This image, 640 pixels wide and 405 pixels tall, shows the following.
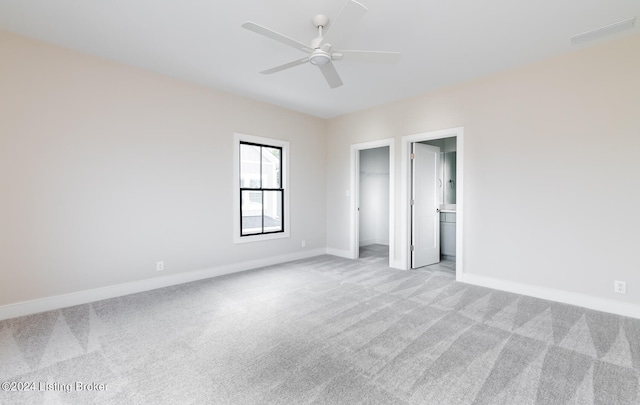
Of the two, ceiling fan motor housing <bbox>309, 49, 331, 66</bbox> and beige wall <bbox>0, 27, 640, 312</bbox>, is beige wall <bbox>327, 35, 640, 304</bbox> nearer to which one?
beige wall <bbox>0, 27, 640, 312</bbox>

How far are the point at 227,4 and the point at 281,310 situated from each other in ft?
9.68

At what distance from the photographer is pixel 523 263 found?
3566 mm

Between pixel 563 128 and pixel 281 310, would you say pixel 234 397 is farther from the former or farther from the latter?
pixel 563 128

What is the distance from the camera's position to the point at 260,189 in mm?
4984

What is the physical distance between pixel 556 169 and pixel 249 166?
429 centimetres

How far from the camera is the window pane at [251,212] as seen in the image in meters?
4.83

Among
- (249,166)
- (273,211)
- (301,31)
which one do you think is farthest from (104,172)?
(301,31)

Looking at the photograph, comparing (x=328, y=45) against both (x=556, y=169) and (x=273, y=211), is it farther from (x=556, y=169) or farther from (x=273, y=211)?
(x=273, y=211)

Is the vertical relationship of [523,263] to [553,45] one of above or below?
below

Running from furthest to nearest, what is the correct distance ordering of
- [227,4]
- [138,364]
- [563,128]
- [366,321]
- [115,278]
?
[115,278]
[563,128]
[366,321]
[227,4]
[138,364]

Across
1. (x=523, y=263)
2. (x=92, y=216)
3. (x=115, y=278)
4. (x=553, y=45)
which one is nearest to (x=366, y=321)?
(x=523, y=263)

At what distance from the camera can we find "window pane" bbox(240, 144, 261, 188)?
189 inches

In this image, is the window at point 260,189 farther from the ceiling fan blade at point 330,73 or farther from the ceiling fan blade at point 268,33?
the ceiling fan blade at point 268,33

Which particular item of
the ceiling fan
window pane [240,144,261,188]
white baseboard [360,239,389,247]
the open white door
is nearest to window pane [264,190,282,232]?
window pane [240,144,261,188]
